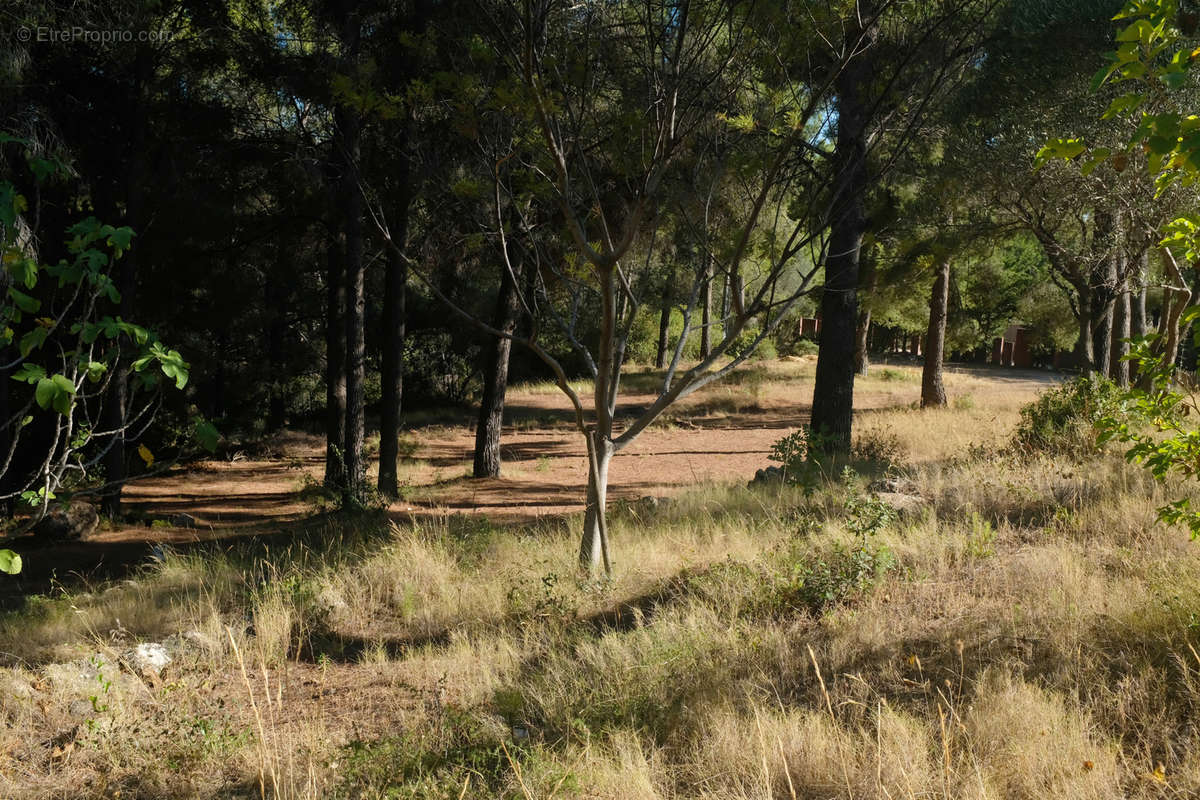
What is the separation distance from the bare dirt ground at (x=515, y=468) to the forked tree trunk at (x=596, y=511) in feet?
11.8

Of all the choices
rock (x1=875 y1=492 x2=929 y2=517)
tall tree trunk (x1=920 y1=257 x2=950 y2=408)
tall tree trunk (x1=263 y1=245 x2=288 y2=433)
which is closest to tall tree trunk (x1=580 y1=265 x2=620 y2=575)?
rock (x1=875 y1=492 x2=929 y2=517)

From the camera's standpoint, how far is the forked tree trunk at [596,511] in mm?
5430

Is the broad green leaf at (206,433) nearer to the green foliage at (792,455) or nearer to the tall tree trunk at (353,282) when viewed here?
the green foliage at (792,455)

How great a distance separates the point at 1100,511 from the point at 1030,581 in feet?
5.46

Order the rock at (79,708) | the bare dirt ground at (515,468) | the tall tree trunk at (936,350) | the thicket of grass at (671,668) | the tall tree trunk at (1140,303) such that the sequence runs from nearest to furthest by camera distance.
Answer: the thicket of grass at (671,668), the rock at (79,708), the bare dirt ground at (515,468), the tall tree trunk at (1140,303), the tall tree trunk at (936,350)

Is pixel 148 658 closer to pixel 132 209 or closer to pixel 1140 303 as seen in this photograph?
pixel 132 209

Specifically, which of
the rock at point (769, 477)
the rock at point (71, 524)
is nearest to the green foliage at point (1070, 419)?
the rock at point (769, 477)

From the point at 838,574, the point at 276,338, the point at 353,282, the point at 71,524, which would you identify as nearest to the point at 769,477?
the point at 838,574

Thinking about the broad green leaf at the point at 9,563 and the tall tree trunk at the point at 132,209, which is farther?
the tall tree trunk at the point at 132,209

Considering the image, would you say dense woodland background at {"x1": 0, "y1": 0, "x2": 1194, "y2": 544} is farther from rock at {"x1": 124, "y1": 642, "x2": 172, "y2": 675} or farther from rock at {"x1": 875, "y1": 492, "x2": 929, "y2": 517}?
rock at {"x1": 124, "y1": 642, "x2": 172, "y2": 675}

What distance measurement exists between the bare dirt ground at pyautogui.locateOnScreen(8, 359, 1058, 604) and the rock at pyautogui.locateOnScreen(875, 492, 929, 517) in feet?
13.0

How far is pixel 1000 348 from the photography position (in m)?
45.9

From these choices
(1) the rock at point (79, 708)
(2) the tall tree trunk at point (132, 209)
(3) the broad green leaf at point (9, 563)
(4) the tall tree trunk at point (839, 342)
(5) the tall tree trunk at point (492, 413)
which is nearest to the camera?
(3) the broad green leaf at point (9, 563)

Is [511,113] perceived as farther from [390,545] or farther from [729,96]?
[390,545]
